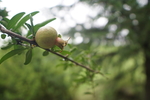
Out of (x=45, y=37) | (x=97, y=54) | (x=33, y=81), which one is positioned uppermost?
(x=97, y=54)

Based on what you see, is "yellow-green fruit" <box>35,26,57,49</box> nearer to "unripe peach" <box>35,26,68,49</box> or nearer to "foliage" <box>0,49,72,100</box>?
"unripe peach" <box>35,26,68,49</box>

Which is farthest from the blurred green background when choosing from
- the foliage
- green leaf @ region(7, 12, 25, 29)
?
green leaf @ region(7, 12, 25, 29)

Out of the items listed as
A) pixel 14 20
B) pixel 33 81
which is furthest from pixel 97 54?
pixel 14 20

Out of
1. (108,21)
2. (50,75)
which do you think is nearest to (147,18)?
(108,21)

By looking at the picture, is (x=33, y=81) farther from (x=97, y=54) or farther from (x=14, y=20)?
(x=14, y=20)

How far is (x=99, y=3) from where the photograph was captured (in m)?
2.25

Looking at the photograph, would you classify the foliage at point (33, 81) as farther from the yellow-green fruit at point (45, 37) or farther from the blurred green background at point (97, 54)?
the yellow-green fruit at point (45, 37)

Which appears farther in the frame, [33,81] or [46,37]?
[33,81]

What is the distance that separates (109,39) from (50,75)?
4.18 feet

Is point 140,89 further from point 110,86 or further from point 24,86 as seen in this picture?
point 24,86

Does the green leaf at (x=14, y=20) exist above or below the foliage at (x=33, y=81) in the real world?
below

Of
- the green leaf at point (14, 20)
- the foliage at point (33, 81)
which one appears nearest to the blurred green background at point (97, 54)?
the foliage at point (33, 81)

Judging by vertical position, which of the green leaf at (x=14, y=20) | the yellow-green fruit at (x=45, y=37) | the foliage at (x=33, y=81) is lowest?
the yellow-green fruit at (x=45, y=37)

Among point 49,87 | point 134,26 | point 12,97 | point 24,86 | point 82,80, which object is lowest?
point 82,80
